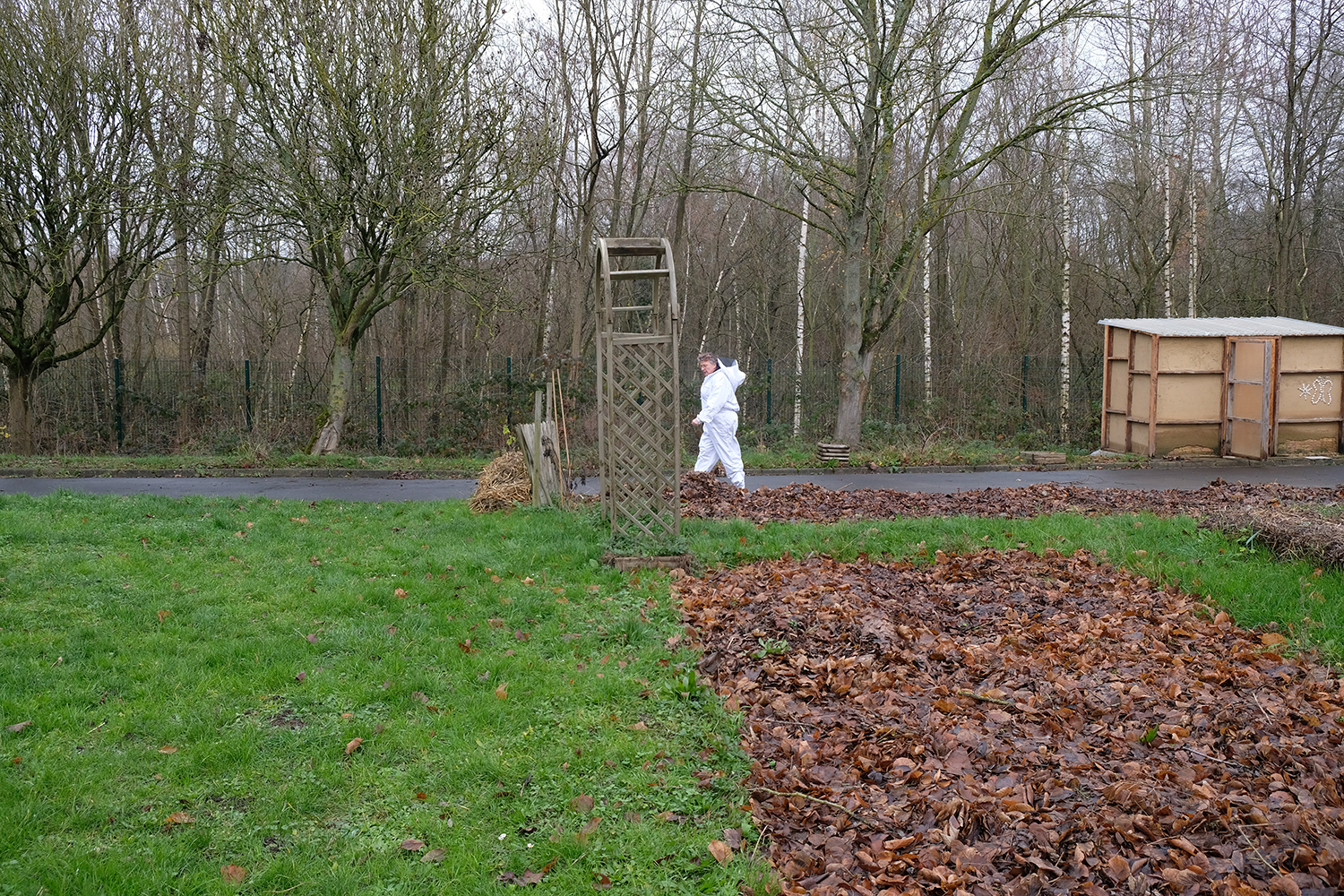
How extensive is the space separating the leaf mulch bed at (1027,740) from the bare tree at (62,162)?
15.7 meters

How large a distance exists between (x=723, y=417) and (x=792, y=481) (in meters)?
3.21

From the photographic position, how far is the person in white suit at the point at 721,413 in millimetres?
12500

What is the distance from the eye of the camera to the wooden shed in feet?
58.3

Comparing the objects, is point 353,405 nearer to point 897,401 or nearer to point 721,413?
point 721,413

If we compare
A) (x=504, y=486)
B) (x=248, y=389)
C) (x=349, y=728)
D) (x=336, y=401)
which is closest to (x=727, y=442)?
(x=504, y=486)

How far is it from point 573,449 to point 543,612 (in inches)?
374

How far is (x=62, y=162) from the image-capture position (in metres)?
17.2

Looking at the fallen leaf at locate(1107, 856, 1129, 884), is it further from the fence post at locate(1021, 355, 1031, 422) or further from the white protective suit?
the fence post at locate(1021, 355, 1031, 422)

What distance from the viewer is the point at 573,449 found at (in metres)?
16.5

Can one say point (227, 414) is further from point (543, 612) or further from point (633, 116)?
point (543, 612)

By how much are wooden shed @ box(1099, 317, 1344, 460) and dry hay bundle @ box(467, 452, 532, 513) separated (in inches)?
494

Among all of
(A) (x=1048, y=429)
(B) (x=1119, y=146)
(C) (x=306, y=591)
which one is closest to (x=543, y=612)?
(C) (x=306, y=591)

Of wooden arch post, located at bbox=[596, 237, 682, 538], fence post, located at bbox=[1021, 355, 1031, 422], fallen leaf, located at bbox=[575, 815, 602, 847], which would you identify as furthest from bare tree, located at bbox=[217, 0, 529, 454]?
fallen leaf, located at bbox=[575, 815, 602, 847]

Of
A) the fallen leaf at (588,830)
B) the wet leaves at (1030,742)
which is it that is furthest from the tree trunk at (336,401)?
the fallen leaf at (588,830)
